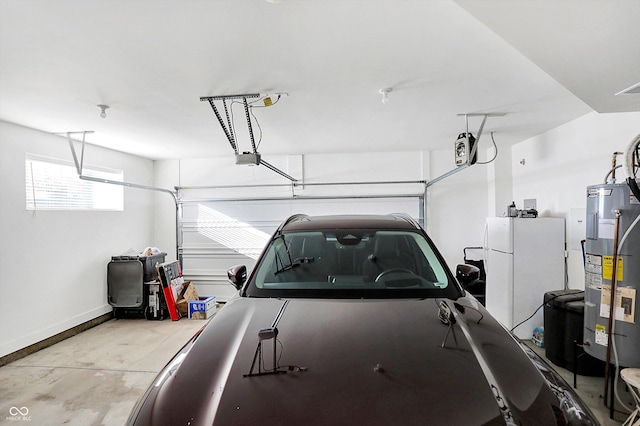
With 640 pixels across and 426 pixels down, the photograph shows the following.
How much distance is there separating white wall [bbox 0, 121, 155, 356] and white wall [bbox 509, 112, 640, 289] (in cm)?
663

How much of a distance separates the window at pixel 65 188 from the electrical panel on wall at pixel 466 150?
5.47m

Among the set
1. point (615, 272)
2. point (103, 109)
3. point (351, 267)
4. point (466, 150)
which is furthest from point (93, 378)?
point (466, 150)

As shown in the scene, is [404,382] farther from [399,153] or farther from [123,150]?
[123,150]

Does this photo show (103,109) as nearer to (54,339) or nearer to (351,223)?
(351,223)

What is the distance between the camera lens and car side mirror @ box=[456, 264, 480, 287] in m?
2.05

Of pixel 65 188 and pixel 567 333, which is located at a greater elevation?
pixel 65 188

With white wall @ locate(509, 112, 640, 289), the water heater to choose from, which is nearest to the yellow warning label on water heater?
the water heater

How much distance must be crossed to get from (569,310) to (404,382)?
3.03 meters

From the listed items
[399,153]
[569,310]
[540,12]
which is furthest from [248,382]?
[399,153]

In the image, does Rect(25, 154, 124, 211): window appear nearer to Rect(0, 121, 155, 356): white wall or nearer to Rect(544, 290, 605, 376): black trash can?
Rect(0, 121, 155, 356): white wall

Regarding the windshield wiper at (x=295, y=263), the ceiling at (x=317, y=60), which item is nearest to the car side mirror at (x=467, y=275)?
the windshield wiper at (x=295, y=263)

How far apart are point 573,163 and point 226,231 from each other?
5.47 metres

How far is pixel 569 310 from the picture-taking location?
3.13 meters

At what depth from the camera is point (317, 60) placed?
2.29m
